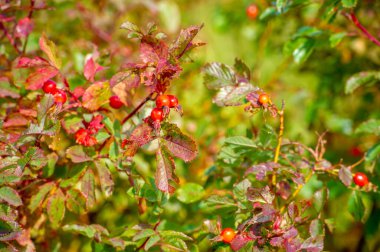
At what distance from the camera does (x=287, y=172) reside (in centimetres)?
132

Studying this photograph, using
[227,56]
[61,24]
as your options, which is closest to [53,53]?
[61,24]

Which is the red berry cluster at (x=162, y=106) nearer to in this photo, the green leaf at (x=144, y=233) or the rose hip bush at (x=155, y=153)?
the rose hip bush at (x=155, y=153)

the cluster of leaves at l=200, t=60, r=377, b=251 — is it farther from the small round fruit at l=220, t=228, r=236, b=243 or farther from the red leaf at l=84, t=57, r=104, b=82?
the red leaf at l=84, t=57, r=104, b=82

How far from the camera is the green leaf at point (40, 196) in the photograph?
1.33 m

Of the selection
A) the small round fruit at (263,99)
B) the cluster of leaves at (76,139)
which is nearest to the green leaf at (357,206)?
the small round fruit at (263,99)

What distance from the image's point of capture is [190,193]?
5.18ft

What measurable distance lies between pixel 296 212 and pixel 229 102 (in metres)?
0.36

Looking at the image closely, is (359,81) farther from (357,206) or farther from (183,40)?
(183,40)

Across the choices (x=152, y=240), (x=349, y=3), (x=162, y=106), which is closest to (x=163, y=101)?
(x=162, y=106)

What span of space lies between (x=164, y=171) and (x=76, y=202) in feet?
1.15

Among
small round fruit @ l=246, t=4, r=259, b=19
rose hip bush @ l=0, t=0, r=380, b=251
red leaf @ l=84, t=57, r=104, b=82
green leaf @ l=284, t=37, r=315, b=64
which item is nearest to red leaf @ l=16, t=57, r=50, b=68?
rose hip bush @ l=0, t=0, r=380, b=251

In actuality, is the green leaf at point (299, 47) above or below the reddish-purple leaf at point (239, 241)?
above

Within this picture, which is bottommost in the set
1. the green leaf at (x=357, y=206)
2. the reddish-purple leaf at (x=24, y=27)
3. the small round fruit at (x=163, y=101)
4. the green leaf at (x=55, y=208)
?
the green leaf at (x=357, y=206)

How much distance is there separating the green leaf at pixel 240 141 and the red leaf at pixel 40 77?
531mm
